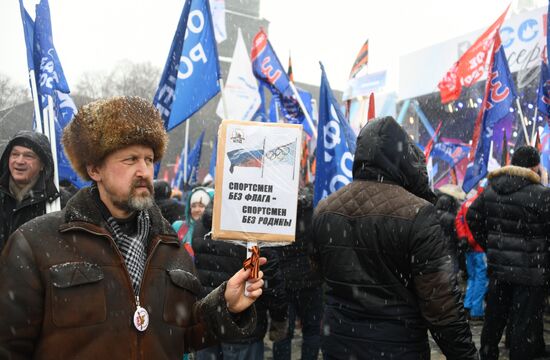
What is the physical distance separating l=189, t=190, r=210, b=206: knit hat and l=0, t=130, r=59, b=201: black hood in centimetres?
184

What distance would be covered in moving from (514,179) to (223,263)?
284 cm

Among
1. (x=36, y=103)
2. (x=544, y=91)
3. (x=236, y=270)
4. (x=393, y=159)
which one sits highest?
(x=544, y=91)

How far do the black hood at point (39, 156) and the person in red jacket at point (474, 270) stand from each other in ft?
18.8

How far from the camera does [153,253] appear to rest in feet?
6.80

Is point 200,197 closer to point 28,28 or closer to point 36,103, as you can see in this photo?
point 36,103

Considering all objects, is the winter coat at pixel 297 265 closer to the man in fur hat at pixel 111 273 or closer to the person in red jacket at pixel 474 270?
the man in fur hat at pixel 111 273

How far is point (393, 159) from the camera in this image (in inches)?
121

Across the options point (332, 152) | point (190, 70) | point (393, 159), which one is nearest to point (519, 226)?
point (332, 152)

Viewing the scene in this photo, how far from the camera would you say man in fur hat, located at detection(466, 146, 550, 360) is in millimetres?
5016

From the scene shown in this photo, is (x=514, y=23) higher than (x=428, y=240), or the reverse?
(x=514, y=23)

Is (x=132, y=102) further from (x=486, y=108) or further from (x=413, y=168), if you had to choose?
(x=486, y=108)

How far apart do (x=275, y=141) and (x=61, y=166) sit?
3930mm

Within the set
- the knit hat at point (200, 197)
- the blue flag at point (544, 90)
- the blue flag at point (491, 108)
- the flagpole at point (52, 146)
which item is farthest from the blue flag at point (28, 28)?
the blue flag at point (544, 90)

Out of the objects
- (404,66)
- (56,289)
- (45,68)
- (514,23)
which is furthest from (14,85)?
(404,66)
